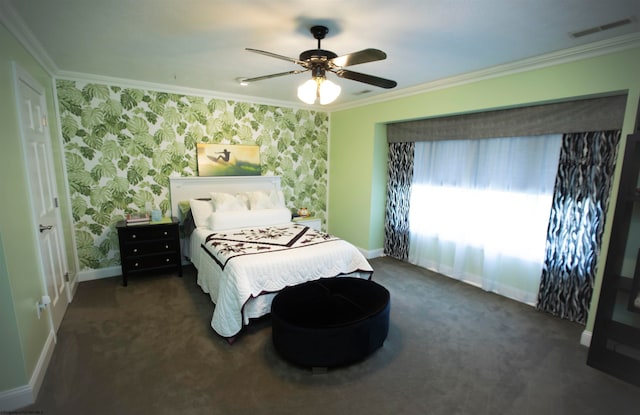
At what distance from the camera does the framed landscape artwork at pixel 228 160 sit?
14.0ft

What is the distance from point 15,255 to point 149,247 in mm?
1818

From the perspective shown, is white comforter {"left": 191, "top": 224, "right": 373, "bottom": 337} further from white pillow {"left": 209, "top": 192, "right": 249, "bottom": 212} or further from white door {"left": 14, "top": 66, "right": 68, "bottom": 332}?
white door {"left": 14, "top": 66, "right": 68, "bottom": 332}

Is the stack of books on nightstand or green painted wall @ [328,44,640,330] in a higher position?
green painted wall @ [328,44,640,330]

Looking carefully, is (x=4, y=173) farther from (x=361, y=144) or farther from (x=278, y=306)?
(x=361, y=144)

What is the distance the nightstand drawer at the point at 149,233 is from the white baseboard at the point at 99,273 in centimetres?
67

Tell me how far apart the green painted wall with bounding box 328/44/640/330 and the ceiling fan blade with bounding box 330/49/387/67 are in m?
1.88

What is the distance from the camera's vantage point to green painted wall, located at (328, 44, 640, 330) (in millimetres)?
2381

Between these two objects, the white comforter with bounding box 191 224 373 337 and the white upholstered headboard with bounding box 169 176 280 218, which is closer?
the white comforter with bounding box 191 224 373 337

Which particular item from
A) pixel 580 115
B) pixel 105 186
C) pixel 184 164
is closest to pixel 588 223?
pixel 580 115

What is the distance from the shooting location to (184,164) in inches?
164

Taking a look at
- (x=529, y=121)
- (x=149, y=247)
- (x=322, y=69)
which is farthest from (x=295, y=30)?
(x=149, y=247)

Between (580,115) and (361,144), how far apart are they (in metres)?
2.66

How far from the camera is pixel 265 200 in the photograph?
4293 millimetres

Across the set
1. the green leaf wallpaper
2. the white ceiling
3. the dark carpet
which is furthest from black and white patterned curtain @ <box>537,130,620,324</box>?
the green leaf wallpaper
